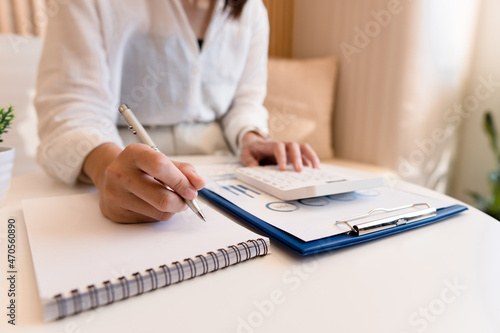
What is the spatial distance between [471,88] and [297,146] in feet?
3.49

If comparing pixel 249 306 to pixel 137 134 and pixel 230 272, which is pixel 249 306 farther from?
pixel 137 134

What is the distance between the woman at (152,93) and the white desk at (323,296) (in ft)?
0.31

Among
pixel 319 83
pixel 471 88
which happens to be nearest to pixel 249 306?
pixel 319 83

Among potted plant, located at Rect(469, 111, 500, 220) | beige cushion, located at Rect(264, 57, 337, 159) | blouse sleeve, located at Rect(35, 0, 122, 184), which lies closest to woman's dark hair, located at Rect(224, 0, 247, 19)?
beige cushion, located at Rect(264, 57, 337, 159)

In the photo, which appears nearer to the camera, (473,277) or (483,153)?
(473,277)

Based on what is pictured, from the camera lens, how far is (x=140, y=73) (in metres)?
0.71

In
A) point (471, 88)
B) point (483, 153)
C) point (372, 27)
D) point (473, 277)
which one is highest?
point (372, 27)

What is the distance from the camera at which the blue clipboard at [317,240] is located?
0.93 feet

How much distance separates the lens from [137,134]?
0.38m

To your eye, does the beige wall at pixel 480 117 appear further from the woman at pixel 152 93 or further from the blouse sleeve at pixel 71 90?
the blouse sleeve at pixel 71 90

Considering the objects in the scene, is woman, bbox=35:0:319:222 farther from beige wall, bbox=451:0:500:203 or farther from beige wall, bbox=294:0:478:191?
beige wall, bbox=451:0:500:203

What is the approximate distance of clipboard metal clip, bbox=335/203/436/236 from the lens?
1.04 feet

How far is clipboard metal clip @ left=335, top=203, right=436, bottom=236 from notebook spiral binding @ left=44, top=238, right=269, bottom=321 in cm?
9

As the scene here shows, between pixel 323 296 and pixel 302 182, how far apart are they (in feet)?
0.61
